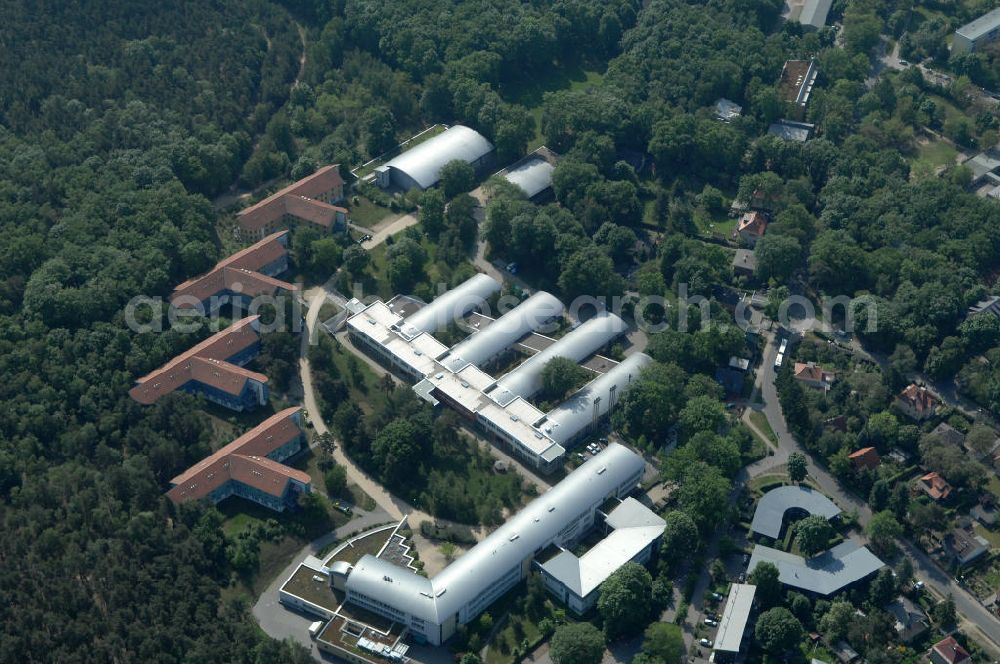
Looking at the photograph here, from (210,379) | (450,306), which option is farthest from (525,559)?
(210,379)

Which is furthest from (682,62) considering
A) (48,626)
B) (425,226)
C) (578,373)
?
(48,626)

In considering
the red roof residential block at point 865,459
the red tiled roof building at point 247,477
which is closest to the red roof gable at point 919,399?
the red roof residential block at point 865,459

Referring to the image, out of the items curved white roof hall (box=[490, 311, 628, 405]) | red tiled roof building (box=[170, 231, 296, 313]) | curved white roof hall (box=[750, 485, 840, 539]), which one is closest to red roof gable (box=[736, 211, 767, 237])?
curved white roof hall (box=[490, 311, 628, 405])

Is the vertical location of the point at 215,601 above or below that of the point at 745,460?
below

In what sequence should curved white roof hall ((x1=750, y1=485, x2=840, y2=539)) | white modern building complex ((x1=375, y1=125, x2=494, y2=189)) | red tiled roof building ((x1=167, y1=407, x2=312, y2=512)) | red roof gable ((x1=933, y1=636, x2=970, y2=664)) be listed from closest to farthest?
red roof gable ((x1=933, y1=636, x2=970, y2=664)) < curved white roof hall ((x1=750, y1=485, x2=840, y2=539)) < red tiled roof building ((x1=167, y1=407, x2=312, y2=512)) < white modern building complex ((x1=375, y1=125, x2=494, y2=189))

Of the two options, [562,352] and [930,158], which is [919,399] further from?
[930,158]

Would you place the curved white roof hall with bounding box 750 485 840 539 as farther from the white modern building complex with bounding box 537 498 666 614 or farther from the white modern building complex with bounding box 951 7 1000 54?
the white modern building complex with bounding box 951 7 1000 54

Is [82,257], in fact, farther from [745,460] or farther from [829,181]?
[829,181]
